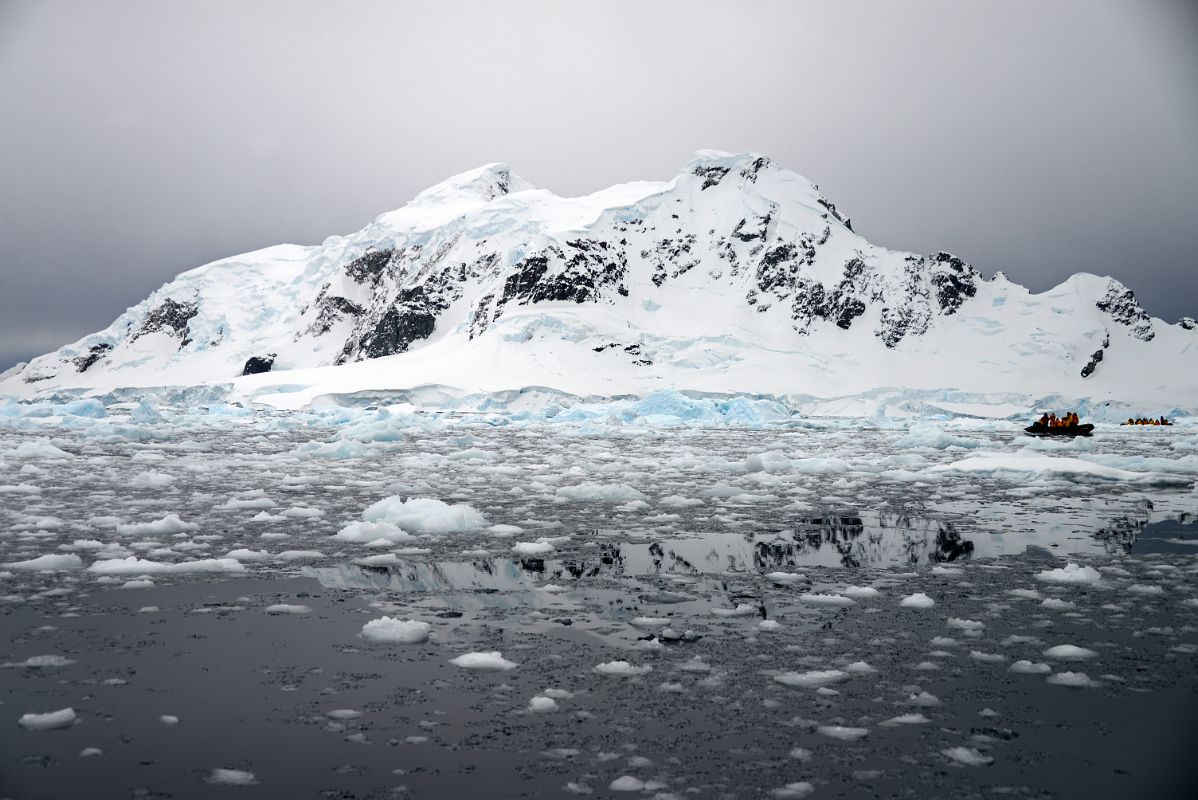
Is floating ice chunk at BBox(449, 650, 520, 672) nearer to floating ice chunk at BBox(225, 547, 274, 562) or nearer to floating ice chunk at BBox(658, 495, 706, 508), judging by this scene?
floating ice chunk at BBox(225, 547, 274, 562)

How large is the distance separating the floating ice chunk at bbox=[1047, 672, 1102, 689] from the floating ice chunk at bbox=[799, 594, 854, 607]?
69.4 inches

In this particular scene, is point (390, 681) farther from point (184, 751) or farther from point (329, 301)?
point (329, 301)

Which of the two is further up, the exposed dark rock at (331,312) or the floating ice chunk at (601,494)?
the exposed dark rock at (331,312)

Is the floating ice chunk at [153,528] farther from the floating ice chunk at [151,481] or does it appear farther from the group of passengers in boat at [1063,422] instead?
the group of passengers in boat at [1063,422]

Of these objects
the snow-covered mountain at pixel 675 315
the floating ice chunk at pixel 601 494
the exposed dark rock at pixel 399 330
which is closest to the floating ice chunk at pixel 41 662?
the floating ice chunk at pixel 601 494

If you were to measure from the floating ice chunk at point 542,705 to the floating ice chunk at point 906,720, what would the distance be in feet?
5.39

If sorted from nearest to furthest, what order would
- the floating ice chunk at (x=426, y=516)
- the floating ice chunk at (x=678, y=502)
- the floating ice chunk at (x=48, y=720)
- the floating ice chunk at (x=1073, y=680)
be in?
the floating ice chunk at (x=48, y=720) → the floating ice chunk at (x=1073, y=680) → the floating ice chunk at (x=426, y=516) → the floating ice chunk at (x=678, y=502)

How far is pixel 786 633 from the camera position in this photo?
531 cm

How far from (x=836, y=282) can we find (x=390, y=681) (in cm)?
10585

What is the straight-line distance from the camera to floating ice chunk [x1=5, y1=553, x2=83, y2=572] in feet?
22.1

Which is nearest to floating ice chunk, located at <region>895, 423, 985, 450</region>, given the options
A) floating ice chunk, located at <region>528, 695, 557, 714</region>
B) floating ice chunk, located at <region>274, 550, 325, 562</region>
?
floating ice chunk, located at <region>274, 550, 325, 562</region>

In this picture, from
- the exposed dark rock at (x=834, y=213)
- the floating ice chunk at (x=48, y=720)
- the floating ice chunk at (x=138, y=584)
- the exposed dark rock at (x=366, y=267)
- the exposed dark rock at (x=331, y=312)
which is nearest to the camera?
the floating ice chunk at (x=48, y=720)

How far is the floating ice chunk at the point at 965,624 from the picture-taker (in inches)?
213

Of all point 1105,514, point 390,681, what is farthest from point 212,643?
point 1105,514
